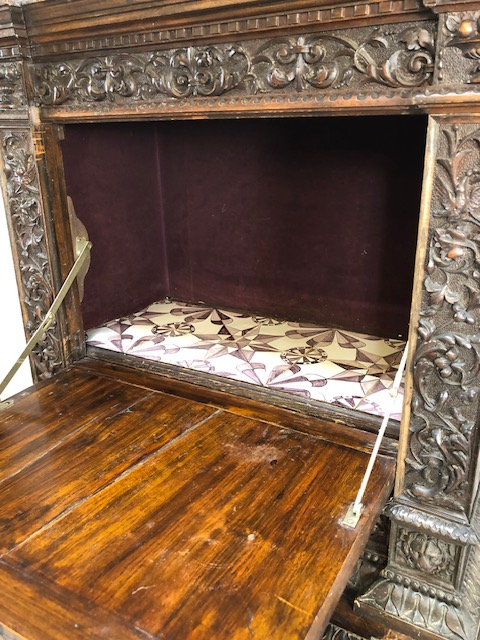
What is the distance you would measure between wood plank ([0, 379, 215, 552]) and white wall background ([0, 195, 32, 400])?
0.56 metres

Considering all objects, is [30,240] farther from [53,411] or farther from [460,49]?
[460,49]

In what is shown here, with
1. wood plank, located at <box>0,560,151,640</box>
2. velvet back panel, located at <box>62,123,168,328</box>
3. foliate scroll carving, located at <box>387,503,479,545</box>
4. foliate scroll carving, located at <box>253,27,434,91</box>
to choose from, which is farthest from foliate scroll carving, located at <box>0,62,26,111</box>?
foliate scroll carving, located at <box>387,503,479,545</box>

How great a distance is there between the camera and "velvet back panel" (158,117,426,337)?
226 cm

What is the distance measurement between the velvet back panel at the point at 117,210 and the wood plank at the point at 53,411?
23.8 inches

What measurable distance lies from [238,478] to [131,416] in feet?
1.59

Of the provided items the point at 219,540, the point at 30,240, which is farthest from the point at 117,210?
the point at 219,540

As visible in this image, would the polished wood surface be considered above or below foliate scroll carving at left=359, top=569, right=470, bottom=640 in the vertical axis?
above

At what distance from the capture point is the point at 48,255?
2.02 meters

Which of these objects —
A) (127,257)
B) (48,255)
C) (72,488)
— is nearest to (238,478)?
(72,488)

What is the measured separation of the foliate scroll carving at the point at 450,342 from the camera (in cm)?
114

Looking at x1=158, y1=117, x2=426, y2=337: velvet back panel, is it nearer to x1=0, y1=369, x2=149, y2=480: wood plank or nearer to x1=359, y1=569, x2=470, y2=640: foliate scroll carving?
x1=0, y1=369, x2=149, y2=480: wood plank

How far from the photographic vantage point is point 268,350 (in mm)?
2254

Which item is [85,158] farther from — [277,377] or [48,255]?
[277,377]

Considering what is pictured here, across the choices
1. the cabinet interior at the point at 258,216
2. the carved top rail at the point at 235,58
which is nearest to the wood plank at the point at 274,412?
the cabinet interior at the point at 258,216
